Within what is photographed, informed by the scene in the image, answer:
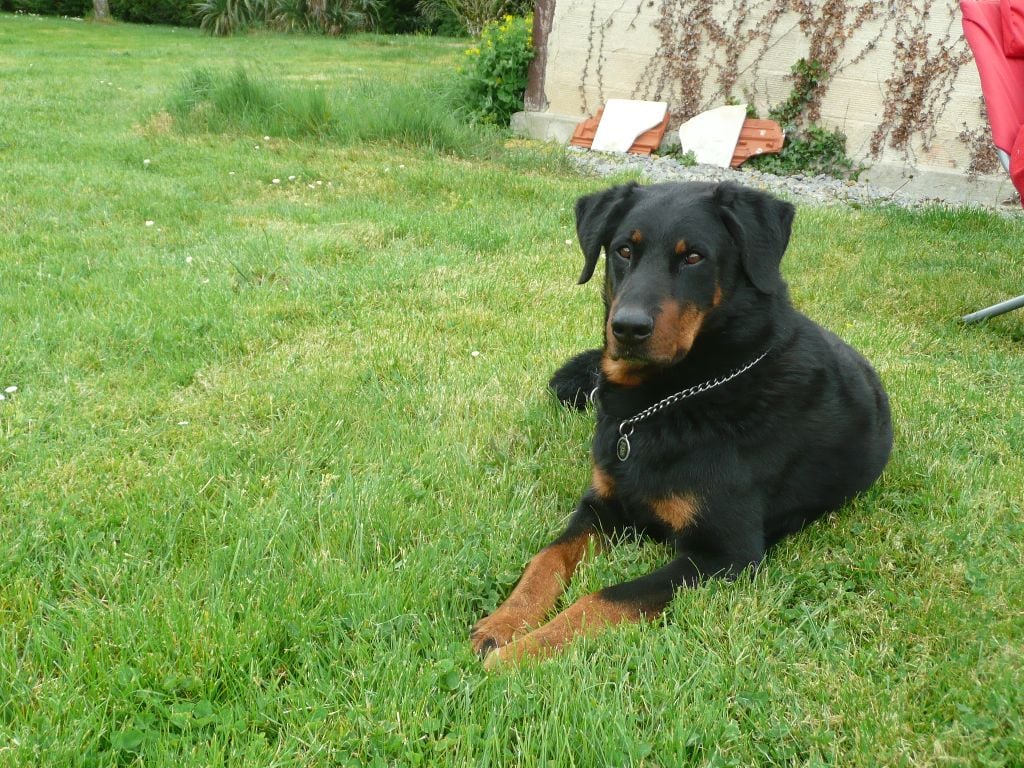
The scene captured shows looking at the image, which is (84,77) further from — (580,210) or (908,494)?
(908,494)

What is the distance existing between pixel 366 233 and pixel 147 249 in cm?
147

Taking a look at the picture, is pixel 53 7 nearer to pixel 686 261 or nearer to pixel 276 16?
pixel 276 16

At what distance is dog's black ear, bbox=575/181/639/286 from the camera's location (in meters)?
3.02

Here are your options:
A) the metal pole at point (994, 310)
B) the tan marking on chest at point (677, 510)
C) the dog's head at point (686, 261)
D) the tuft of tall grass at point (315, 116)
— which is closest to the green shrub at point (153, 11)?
the tuft of tall grass at point (315, 116)

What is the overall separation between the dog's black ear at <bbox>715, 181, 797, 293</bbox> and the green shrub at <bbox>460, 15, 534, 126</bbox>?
790 centimetres

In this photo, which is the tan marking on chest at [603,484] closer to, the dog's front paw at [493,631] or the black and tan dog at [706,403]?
the black and tan dog at [706,403]

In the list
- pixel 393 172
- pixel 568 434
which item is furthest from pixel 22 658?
pixel 393 172

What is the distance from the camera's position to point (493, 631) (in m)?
2.21

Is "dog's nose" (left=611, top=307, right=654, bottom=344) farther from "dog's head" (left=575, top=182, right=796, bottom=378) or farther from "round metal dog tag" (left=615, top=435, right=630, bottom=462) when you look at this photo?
"round metal dog tag" (left=615, top=435, right=630, bottom=462)

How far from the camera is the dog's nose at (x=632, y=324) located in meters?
2.49

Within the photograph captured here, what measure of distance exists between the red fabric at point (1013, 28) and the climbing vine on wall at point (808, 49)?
3389mm

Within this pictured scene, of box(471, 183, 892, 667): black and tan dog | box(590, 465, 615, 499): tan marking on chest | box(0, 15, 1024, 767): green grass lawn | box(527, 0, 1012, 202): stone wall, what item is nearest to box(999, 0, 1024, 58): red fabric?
box(0, 15, 1024, 767): green grass lawn

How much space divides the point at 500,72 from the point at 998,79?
6.70 meters

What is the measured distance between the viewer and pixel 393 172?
299 inches
